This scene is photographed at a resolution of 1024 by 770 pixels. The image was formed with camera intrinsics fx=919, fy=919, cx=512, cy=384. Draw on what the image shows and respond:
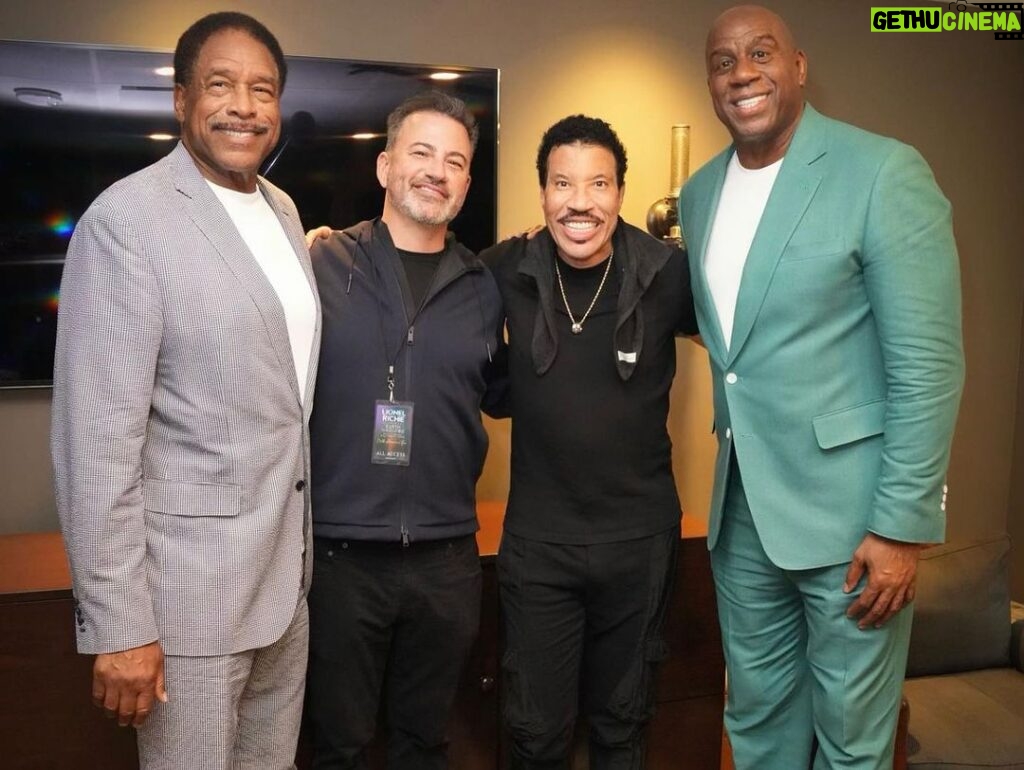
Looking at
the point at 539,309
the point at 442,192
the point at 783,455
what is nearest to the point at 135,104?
A: the point at 442,192

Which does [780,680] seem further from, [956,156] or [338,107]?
[956,156]

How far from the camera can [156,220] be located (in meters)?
1.41

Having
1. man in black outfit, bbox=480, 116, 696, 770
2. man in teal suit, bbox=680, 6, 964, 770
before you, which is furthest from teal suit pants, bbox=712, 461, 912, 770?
man in black outfit, bbox=480, 116, 696, 770

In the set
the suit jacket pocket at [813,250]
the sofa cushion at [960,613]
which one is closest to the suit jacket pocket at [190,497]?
the suit jacket pocket at [813,250]

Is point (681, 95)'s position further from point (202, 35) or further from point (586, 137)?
point (202, 35)

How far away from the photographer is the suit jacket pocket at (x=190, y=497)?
143 centimetres

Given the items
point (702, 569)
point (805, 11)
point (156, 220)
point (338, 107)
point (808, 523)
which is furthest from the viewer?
point (805, 11)

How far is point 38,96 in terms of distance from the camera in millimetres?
2314

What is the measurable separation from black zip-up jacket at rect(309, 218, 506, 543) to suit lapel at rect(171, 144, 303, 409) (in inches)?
8.8

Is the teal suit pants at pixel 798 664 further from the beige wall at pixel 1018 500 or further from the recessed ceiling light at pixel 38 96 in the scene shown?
the beige wall at pixel 1018 500

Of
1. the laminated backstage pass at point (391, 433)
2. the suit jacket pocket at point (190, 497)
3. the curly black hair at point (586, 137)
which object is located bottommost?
the suit jacket pocket at point (190, 497)

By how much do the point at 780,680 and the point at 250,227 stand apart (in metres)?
1.33

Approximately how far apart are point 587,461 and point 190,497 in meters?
0.77

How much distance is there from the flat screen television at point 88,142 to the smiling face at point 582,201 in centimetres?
88
